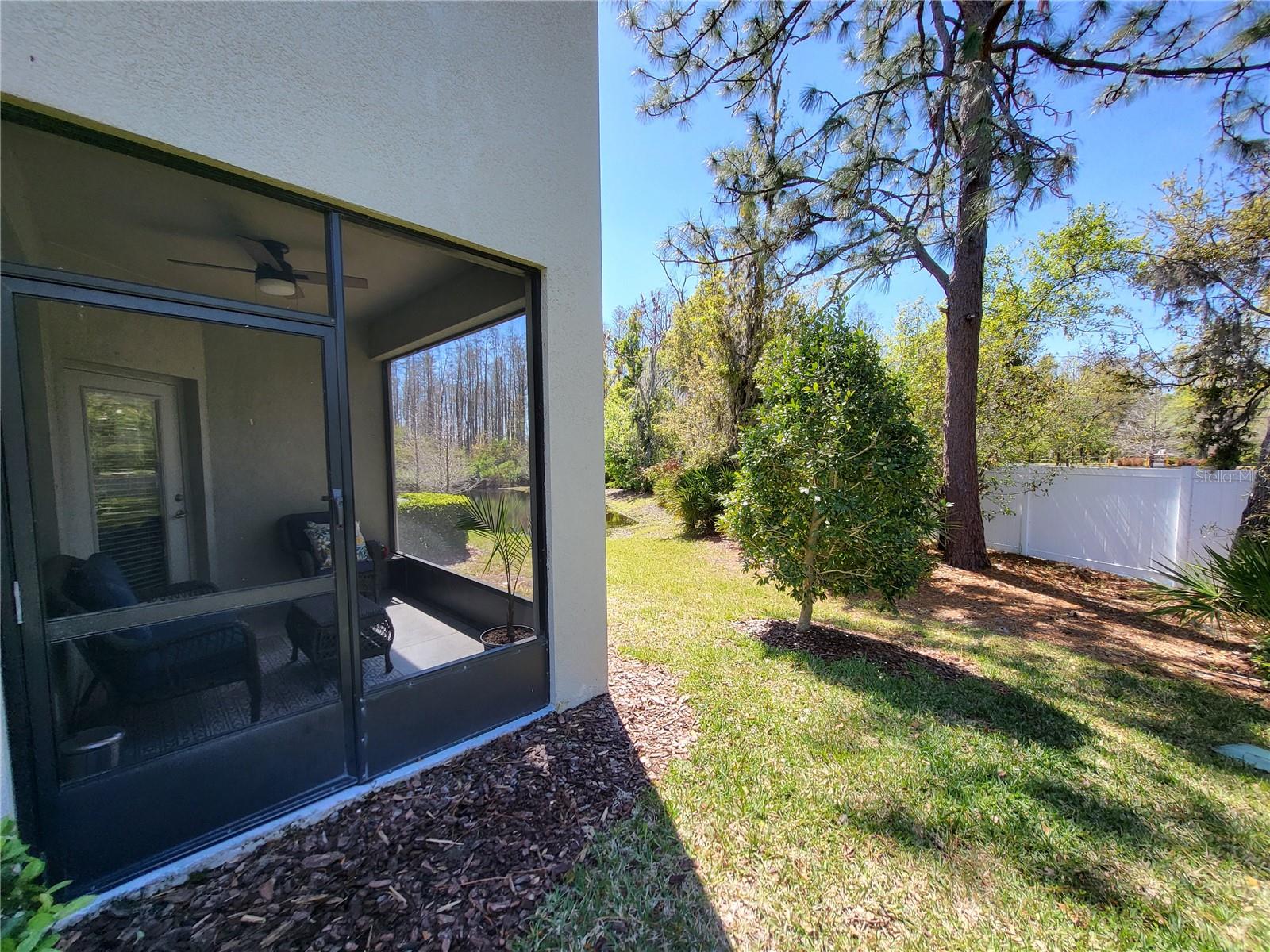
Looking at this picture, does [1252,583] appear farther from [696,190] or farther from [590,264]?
A: [696,190]

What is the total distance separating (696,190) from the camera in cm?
745

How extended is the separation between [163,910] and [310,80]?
3.43 m

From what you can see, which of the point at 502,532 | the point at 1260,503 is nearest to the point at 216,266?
the point at 502,532

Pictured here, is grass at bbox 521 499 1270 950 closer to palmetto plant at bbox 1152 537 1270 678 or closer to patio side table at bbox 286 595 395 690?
palmetto plant at bbox 1152 537 1270 678

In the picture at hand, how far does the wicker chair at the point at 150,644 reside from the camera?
195cm

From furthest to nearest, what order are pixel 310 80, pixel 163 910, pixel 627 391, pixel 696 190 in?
pixel 627 391, pixel 696 190, pixel 310 80, pixel 163 910

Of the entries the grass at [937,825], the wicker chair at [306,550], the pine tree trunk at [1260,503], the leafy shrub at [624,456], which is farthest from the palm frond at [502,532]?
the leafy shrub at [624,456]

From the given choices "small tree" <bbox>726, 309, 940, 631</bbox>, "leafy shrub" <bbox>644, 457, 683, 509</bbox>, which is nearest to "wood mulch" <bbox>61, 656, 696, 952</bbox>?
"small tree" <bbox>726, 309, 940, 631</bbox>

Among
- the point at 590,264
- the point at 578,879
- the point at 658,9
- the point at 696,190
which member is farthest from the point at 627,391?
the point at 578,879

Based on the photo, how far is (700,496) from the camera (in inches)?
398

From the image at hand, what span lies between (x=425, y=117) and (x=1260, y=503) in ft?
27.1

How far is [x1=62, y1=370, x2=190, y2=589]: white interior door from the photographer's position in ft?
7.40

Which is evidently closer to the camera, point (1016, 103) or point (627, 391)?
point (1016, 103)

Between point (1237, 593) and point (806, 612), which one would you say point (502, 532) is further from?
point (1237, 593)
